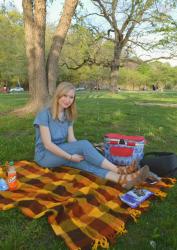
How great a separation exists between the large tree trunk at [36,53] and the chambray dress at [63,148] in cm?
582

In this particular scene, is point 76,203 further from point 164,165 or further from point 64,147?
point 164,165

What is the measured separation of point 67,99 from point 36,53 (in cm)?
635

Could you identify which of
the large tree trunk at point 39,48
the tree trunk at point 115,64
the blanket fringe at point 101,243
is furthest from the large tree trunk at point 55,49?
A: the tree trunk at point 115,64

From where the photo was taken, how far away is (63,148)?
17.4ft

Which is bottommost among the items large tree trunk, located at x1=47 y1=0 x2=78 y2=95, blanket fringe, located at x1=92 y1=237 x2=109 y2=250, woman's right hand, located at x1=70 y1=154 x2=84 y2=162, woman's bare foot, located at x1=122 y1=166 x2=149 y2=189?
blanket fringe, located at x1=92 y1=237 x2=109 y2=250

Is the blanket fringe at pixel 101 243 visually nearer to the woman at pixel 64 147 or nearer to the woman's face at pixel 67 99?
the woman at pixel 64 147

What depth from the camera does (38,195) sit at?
4.21 meters

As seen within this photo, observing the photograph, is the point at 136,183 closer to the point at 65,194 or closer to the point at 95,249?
the point at 65,194

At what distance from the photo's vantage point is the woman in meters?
4.98

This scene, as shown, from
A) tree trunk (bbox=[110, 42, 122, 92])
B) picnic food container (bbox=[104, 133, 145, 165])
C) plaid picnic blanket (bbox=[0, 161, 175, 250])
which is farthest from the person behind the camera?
tree trunk (bbox=[110, 42, 122, 92])

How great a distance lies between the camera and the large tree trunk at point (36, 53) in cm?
1106

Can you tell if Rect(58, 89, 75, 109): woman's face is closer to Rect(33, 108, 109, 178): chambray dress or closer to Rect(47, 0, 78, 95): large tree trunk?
Rect(33, 108, 109, 178): chambray dress

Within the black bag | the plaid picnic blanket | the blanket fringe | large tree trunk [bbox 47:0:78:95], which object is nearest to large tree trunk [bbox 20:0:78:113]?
large tree trunk [bbox 47:0:78:95]

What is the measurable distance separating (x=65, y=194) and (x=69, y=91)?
1.64 meters
